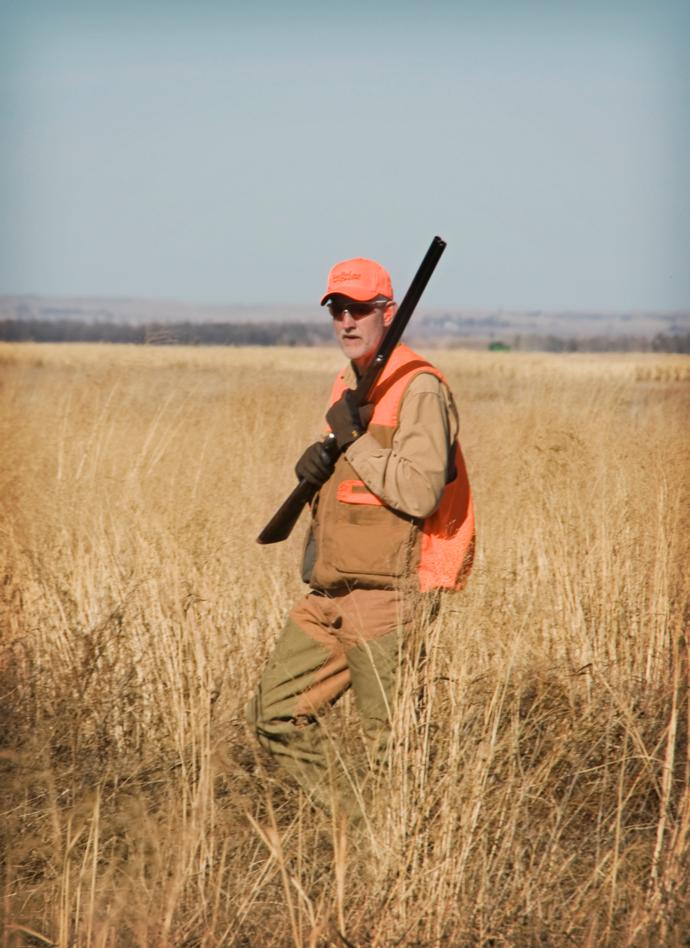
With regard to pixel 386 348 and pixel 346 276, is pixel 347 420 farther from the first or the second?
pixel 346 276

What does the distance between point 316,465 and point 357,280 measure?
1.86 feet

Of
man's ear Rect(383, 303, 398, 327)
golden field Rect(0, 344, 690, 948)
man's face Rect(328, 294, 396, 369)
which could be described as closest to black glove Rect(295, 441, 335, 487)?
man's face Rect(328, 294, 396, 369)

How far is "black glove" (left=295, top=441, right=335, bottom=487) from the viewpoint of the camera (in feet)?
11.6

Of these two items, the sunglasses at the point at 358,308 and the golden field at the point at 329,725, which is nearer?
the golden field at the point at 329,725

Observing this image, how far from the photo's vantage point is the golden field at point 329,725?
285 cm

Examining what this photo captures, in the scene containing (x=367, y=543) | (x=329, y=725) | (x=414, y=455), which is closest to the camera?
(x=414, y=455)

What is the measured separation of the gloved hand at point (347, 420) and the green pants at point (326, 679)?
0.46 metres

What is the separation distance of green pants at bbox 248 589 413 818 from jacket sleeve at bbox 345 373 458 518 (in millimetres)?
295

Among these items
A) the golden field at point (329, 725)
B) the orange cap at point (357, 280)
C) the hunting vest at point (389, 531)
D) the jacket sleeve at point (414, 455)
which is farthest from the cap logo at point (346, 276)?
the golden field at point (329, 725)

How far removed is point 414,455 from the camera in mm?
3377

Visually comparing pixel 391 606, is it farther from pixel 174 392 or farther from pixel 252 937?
pixel 174 392

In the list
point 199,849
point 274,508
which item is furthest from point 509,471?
point 199,849

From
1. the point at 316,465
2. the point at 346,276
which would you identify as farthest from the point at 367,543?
the point at 346,276

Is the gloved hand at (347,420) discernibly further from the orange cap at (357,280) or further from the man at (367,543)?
the orange cap at (357,280)
